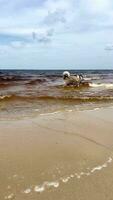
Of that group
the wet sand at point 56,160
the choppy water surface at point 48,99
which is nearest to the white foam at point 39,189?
the wet sand at point 56,160

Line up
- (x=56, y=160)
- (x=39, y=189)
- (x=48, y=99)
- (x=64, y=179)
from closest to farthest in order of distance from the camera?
1. (x=39, y=189)
2. (x=64, y=179)
3. (x=56, y=160)
4. (x=48, y=99)

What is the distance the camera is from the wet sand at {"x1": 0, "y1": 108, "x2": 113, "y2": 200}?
323 centimetres

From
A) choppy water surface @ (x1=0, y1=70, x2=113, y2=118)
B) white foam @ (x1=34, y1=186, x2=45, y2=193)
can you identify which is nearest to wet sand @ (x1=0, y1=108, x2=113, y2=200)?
white foam @ (x1=34, y1=186, x2=45, y2=193)

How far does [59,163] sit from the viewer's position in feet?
13.5

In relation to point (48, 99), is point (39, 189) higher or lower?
→ higher

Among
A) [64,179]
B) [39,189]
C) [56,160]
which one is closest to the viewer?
[39,189]

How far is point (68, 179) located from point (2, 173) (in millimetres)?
871

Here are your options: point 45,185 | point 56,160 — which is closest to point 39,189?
point 45,185

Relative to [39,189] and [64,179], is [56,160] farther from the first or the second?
[39,189]

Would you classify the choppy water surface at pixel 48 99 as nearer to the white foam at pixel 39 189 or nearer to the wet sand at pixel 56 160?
the wet sand at pixel 56 160

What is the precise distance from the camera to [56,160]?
427cm

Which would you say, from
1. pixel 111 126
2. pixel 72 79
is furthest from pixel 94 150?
pixel 72 79

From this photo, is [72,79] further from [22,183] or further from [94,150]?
[22,183]

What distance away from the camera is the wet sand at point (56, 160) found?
3.23m
